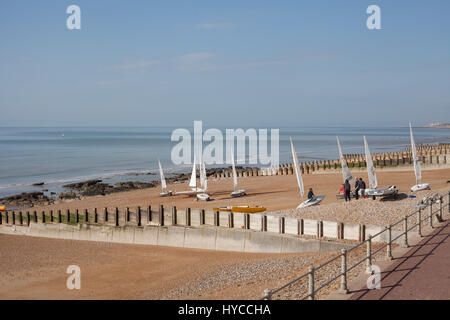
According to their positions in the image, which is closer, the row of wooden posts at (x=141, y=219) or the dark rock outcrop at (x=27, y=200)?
the row of wooden posts at (x=141, y=219)

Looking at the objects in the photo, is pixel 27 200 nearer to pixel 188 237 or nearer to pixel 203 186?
pixel 203 186

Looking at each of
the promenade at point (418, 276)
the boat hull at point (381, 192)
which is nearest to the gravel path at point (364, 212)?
the boat hull at point (381, 192)

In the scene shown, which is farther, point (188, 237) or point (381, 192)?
point (381, 192)

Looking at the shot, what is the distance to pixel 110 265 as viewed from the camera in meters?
20.7

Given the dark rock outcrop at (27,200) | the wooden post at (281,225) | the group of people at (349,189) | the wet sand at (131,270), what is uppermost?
the group of people at (349,189)

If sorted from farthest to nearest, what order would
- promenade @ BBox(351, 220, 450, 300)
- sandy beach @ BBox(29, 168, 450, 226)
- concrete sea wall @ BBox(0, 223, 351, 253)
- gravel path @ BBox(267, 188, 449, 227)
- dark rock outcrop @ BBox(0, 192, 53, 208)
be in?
dark rock outcrop @ BBox(0, 192, 53, 208) → sandy beach @ BBox(29, 168, 450, 226) → gravel path @ BBox(267, 188, 449, 227) → concrete sea wall @ BBox(0, 223, 351, 253) → promenade @ BBox(351, 220, 450, 300)

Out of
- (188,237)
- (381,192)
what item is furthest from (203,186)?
(381,192)

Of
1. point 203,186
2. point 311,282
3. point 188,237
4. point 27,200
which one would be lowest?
point 27,200

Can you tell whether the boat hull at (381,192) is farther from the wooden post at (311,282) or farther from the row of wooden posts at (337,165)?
the row of wooden posts at (337,165)

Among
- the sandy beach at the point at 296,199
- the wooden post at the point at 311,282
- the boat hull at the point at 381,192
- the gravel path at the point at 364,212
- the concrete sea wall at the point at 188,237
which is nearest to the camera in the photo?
the wooden post at the point at 311,282

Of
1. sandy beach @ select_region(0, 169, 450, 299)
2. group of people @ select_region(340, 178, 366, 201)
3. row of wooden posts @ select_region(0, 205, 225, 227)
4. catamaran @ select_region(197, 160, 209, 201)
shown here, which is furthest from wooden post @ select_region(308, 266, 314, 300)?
catamaran @ select_region(197, 160, 209, 201)

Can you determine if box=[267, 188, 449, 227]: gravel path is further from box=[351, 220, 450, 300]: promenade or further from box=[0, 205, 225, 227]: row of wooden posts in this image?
box=[351, 220, 450, 300]: promenade
